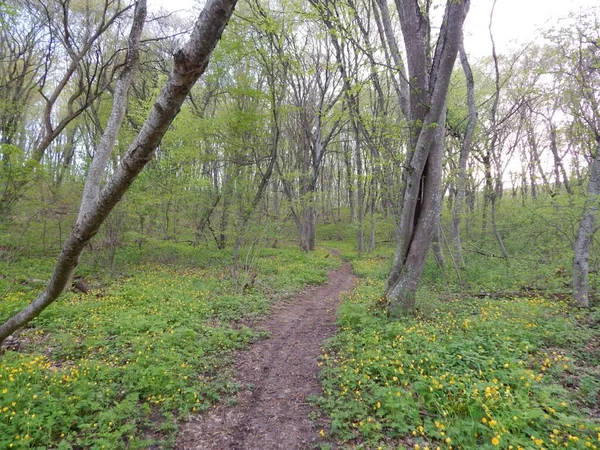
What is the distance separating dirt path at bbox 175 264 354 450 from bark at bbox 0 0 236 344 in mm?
2277

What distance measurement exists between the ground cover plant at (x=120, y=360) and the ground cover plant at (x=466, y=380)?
177cm

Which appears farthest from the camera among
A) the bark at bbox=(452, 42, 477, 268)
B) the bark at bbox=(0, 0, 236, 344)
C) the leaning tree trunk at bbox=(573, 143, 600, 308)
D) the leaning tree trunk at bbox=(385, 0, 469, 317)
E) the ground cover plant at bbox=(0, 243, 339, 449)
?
the bark at bbox=(452, 42, 477, 268)

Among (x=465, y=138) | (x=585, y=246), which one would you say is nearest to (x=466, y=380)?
(x=585, y=246)

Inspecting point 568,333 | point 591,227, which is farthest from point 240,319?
point 591,227

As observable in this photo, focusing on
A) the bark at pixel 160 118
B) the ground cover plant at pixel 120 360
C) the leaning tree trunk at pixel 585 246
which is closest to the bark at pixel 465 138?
the leaning tree trunk at pixel 585 246

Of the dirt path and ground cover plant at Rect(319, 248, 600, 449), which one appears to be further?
the dirt path

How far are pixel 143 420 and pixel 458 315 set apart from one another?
221 inches

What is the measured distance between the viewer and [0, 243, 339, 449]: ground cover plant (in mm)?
3029

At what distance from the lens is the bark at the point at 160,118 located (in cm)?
138

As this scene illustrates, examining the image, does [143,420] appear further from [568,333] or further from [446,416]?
[568,333]

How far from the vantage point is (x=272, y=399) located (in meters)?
3.86

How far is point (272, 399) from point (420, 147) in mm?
5019

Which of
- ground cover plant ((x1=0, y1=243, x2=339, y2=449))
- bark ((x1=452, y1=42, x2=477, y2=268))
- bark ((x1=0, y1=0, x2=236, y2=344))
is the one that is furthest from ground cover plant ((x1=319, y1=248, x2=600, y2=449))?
bark ((x1=452, y1=42, x2=477, y2=268))

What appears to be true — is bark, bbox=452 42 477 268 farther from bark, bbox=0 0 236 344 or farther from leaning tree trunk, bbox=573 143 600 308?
bark, bbox=0 0 236 344
